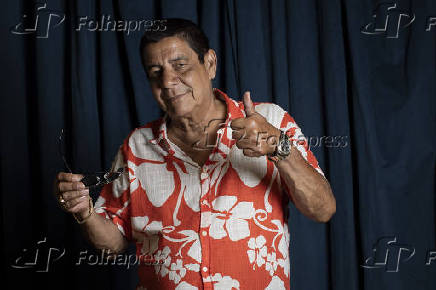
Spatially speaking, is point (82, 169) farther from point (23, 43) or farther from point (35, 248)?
point (23, 43)

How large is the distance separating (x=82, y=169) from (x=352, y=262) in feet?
2.98

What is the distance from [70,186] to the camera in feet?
3.01

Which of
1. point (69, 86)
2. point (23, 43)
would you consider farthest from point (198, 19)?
point (23, 43)

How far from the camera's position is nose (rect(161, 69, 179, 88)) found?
0.95m

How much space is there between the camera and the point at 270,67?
1463mm

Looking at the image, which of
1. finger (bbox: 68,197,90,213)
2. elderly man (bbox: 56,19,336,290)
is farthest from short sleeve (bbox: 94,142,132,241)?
finger (bbox: 68,197,90,213)
